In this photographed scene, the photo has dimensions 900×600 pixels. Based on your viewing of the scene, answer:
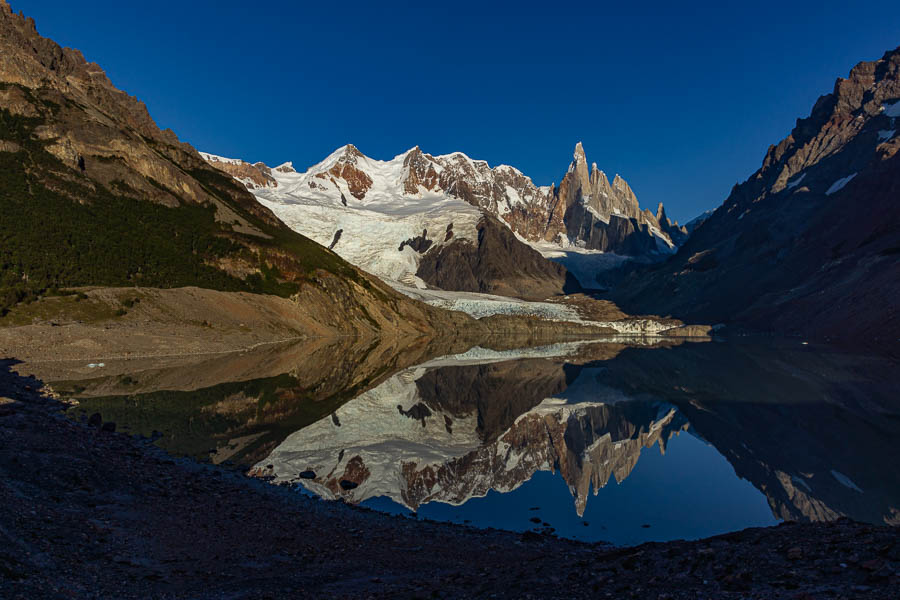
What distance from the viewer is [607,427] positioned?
34.9 metres

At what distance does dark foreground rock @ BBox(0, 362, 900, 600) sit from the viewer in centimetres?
941

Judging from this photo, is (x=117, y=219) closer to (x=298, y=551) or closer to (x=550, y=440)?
(x=550, y=440)

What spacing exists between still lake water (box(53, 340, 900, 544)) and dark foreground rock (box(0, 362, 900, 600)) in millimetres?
3174

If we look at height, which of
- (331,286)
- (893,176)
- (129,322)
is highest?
(893,176)

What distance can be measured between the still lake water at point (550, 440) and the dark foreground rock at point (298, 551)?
10.4 feet

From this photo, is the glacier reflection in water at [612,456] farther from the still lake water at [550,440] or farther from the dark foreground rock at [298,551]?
the dark foreground rock at [298,551]

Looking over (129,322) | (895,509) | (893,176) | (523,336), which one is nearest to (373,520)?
(895,509)

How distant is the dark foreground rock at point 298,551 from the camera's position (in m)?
9.41

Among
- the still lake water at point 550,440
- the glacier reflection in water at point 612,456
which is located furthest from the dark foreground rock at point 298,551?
the still lake water at point 550,440

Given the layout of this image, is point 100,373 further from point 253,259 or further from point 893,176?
point 893,176

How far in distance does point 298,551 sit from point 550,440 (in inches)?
776

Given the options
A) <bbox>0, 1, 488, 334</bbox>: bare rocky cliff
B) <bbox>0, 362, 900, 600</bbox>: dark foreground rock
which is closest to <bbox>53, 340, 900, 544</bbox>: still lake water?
<bbox>0, 362, 900, 600</bbox>: dark foreground rock

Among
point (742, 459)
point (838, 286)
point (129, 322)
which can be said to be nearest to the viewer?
point (742, 459)

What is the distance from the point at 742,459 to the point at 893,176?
227294 mm
